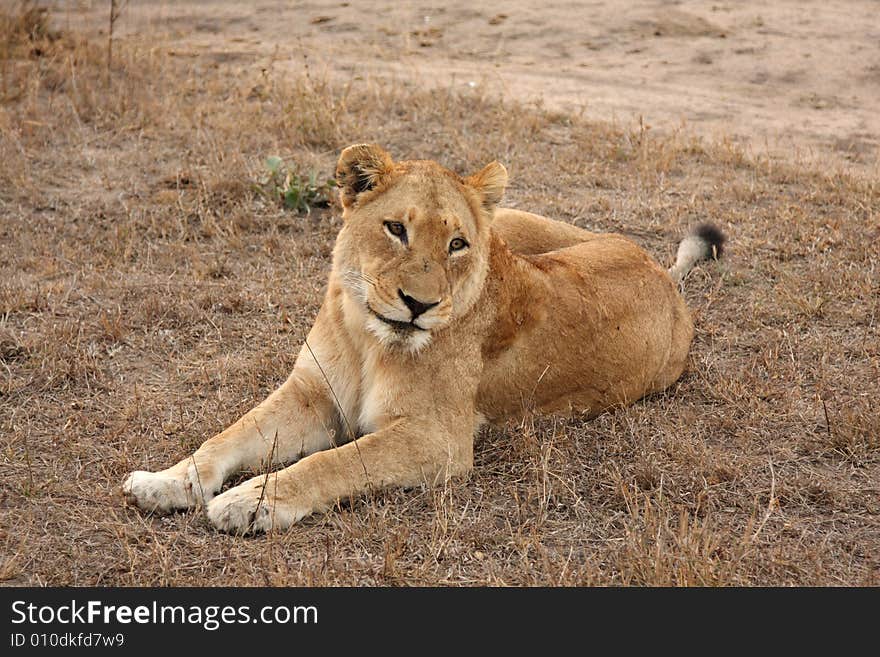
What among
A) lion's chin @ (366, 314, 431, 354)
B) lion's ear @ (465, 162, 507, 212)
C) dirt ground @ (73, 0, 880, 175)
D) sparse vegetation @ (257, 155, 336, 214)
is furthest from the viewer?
dirt ground @ (73, 0, 880, 175)

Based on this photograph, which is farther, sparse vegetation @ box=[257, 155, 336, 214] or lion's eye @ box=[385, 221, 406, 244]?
sparse vegetation @ box=[257, 155, 336, 214]

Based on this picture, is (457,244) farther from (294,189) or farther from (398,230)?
(294,189)

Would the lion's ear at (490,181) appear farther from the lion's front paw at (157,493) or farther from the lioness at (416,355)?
the lion's front paw at (157,493)

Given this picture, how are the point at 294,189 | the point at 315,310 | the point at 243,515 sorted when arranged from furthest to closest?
the point at 294,189 < the point at 315,310 < the point at 243,515

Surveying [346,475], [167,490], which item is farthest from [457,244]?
[167,490]

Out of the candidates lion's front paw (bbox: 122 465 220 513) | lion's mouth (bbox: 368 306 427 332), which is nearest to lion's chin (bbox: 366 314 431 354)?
lion's mouth (bbox: 368 306 427 332)

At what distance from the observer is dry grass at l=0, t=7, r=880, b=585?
345cm

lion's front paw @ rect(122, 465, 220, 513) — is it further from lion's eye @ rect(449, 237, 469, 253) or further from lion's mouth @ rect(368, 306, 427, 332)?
lion's eye @ rect(449, 237, 469, 253)

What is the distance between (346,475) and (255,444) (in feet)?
1.41

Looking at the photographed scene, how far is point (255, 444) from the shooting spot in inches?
154

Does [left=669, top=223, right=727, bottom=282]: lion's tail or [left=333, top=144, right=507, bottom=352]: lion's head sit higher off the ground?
[left=333, top=144, right=507, bottom=352]: lion's head

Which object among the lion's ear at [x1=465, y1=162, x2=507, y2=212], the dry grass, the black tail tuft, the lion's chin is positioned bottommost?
the dry grass

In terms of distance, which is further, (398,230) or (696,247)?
(696,247)

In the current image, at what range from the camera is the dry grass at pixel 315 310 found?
11.3 feet
